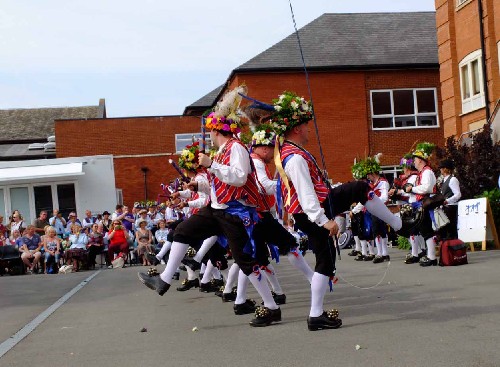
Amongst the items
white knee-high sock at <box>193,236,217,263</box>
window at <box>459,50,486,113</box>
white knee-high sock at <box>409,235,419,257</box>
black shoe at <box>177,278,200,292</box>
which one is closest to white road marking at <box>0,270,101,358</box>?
black shoe at <box>177,278,200,292</box>

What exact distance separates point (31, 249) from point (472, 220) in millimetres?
12213

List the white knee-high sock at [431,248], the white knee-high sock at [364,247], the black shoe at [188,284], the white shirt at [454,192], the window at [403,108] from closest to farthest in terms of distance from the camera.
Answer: the black shoe at [188,284] → the white knee-high sock at [431,248] → the white shirt at [454,192] → the white knee-high sock at [364,247] → the window at [403,108]

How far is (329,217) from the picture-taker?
7613 millimetres

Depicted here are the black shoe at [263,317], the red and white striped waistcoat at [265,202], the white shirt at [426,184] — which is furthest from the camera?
the white shirt at [426,184]

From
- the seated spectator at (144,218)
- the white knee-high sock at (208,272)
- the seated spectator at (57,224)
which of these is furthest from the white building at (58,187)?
the white knee-high sock at (208,272)

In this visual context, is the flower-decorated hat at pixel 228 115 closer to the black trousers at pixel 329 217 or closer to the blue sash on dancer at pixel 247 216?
the blue sash on dancer at pixel 247 216

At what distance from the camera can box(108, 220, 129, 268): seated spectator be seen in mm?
23109

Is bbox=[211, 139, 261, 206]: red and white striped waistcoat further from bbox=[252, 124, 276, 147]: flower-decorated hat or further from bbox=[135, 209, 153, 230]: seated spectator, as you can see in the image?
bbox=[135, 209, 153, 230]: seated spectator

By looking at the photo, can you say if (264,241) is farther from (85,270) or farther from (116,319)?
(85,270)

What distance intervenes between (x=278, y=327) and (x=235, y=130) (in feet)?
6.75

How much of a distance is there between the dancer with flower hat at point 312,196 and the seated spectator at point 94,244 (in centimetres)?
1612

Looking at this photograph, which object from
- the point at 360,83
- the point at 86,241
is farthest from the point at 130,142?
the point at 86,241

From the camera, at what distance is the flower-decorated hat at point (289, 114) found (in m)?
7.66

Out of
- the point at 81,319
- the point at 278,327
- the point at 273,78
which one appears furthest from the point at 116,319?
the point at 273,78
